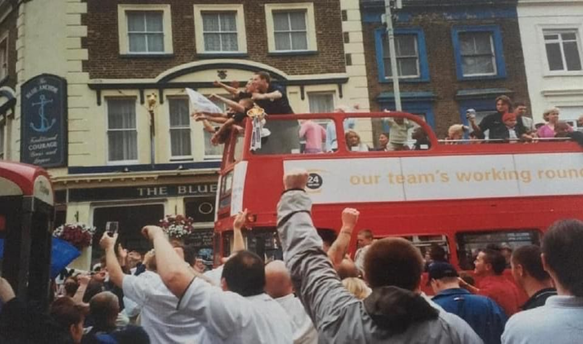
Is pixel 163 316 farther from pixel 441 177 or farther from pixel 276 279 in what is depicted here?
pixel 441 177

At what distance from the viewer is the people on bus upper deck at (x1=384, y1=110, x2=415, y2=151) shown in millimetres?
6816

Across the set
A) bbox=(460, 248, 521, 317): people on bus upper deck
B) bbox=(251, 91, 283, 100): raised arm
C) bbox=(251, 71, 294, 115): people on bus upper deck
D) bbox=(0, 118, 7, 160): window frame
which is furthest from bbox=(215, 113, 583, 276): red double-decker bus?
bbox=(0, 118, 7, 160): window frame

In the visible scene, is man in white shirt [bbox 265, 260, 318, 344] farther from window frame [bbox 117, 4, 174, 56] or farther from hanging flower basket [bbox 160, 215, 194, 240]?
window frame [bbox 117, 4, 174, 56]

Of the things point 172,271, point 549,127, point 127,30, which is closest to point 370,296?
point 172,271

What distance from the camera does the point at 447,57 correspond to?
13875 mm

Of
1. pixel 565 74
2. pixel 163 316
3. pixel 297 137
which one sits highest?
pixel 565 74

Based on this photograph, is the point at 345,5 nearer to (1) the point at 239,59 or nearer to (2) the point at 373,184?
(1) the point at 239,59

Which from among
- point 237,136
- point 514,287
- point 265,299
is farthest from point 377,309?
point 237,136

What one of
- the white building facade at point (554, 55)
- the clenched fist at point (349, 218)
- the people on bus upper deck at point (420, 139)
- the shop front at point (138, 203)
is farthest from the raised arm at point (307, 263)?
the white building facade at point (554, 55)

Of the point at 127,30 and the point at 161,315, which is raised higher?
the point at 127,30

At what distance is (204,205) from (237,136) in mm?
5864

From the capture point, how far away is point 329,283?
162 cm

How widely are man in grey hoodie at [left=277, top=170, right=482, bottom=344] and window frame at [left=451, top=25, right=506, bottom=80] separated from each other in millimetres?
12899

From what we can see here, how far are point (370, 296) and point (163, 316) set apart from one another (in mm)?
1600
